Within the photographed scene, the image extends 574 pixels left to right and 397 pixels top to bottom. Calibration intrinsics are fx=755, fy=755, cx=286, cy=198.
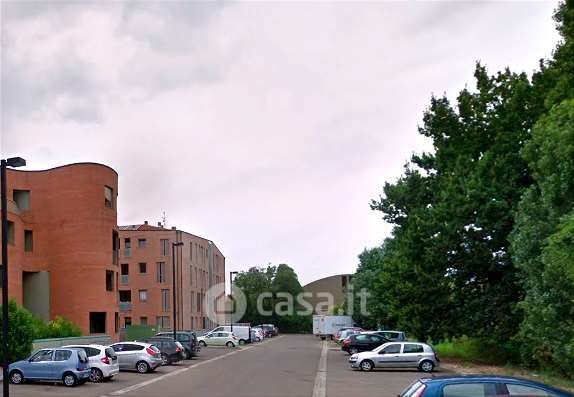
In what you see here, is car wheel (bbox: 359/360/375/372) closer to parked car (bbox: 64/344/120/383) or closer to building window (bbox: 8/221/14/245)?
parked car (bbox: 64/344/120/383)

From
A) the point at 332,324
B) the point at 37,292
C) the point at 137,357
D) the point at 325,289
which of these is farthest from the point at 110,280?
the point at 325,289

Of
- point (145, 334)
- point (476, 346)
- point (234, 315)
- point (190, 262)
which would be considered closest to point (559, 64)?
point (476, 346)

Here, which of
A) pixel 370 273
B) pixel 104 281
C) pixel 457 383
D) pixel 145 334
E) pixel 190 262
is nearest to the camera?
pixel 457 383

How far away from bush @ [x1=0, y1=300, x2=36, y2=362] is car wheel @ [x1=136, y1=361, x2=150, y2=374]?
6.18 m

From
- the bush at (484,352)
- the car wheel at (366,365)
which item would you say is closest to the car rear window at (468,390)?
the car wheel at (366,365)

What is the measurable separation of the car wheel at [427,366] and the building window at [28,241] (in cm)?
3556

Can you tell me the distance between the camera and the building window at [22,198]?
198ft

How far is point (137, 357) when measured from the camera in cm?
3672

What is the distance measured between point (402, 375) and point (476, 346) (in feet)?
51.9

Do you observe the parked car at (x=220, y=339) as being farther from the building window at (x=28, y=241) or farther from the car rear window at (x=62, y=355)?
the car rear window at (x=62, y=355)

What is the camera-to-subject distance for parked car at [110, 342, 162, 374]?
1444 inches

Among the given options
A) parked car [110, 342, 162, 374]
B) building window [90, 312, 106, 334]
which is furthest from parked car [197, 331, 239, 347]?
parked car [110, 342, 162, 374]

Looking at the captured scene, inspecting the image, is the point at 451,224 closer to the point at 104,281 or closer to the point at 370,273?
the point at 104,281

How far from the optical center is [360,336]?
48.0 m
